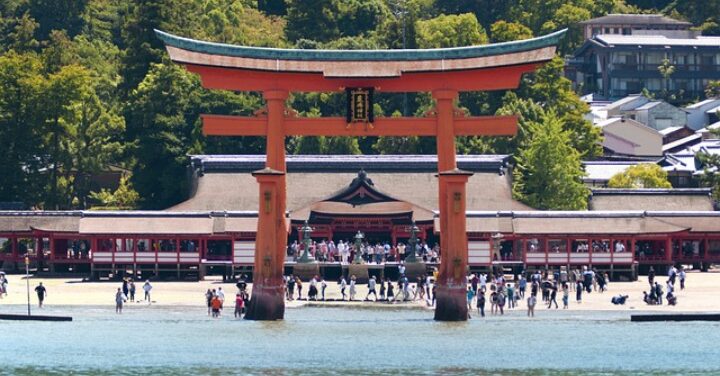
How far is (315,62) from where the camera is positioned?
246 ft

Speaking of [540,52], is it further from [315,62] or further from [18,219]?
[18,219]

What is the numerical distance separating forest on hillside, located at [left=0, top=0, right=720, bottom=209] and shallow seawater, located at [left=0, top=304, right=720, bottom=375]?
110 ft

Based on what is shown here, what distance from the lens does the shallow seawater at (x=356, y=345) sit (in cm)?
6512

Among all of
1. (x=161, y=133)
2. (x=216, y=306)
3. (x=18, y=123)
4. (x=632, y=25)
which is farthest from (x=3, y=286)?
(x=632, y=25)

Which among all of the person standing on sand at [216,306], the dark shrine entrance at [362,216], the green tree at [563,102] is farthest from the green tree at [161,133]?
the person standing on sand at [216,306]

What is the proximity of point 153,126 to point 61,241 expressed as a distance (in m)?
17.8

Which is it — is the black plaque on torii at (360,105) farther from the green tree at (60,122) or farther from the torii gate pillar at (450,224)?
the green tree at (60,122)

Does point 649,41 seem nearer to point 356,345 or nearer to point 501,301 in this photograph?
point 501,301

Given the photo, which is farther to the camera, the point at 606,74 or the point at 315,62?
the point at 606,74

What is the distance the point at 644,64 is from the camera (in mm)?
163625

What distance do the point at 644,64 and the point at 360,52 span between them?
91.5 metres

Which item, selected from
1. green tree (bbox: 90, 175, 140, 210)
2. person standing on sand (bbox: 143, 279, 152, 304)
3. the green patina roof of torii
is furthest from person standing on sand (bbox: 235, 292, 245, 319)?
green tree (bbox: 90, 175, 140, 210)

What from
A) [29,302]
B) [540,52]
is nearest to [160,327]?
[29,302]

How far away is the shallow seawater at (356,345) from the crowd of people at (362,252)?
1441 cm
